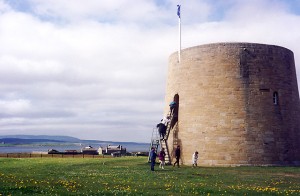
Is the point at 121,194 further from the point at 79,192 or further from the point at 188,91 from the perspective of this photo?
the point at 188,91

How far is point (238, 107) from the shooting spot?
1016 inches

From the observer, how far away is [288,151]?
86.7 ft

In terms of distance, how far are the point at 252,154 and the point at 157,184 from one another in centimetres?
1133

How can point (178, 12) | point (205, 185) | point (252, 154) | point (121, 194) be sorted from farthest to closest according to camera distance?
1. point (178, 12)
2. point (252, 154)
3. point (205, 185)
4. point (121, 194)

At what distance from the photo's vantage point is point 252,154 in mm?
25312

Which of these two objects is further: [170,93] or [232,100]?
[170,93]

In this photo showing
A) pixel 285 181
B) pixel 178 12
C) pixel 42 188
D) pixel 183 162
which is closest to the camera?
pixel 42 188

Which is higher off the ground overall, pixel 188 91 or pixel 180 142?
pixel 188 91

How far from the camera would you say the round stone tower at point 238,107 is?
25.5 metres

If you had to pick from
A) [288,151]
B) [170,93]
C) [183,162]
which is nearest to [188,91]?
[170,93]

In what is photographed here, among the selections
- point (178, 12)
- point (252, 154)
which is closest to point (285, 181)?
point (252, 154)

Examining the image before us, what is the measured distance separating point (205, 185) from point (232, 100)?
37.2 ft

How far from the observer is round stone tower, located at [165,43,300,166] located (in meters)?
25.5

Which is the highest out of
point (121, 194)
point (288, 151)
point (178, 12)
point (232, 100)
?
point (178, 12)
